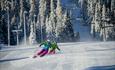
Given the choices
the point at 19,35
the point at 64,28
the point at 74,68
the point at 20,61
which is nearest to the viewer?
the point at 74,68

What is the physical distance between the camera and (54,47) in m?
18.9

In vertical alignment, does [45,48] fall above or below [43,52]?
above

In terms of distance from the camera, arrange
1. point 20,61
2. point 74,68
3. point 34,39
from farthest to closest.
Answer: point 34,39
point 20,61
point 74,68

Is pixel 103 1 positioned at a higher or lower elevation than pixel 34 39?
higher

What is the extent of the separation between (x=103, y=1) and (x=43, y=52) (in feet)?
36.2

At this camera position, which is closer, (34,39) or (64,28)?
(34,39)

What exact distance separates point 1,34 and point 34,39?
18.9 ft

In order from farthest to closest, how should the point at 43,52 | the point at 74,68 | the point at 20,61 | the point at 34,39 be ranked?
the point at 34,39 < the point at 43,52 < the point at 20,61 < the point at 74,68

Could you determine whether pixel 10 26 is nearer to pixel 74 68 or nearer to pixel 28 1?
pixel 28 1

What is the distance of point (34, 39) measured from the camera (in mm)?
20391

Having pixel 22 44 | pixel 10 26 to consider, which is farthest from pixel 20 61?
pixel 10 26

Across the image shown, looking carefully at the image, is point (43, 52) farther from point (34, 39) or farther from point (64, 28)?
point (64, 28)

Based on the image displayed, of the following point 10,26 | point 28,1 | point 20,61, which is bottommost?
point 20,61

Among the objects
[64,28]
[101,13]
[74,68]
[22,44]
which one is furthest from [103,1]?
[74,68]
